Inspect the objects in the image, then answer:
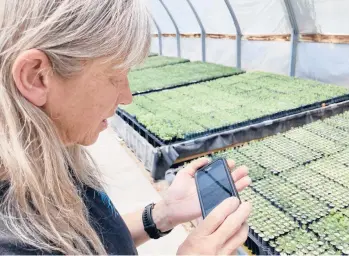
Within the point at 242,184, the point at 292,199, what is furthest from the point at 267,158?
the point at 242,184

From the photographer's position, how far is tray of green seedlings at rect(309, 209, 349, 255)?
180cm

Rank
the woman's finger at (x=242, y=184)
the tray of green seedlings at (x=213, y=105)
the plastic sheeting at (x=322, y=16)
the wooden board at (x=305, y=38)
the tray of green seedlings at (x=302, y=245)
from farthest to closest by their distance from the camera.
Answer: the wooden board at (x=305, y=38), the plastic sheeting at (x=322, y=16), the tray of green seedlings at (x=213, y=105), the tray of green seedlings at (x=302, y=245), the woman's finger at (x=242, y=184)

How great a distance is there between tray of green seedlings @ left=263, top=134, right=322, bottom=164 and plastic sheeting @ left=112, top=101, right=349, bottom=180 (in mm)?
421

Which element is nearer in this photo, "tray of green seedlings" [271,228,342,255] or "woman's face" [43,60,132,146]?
"woman's face" [43,60,132,146]

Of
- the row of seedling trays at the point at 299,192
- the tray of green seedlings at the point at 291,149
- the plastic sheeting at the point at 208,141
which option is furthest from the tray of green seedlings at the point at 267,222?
the plastic sheeting at the point at 208,141

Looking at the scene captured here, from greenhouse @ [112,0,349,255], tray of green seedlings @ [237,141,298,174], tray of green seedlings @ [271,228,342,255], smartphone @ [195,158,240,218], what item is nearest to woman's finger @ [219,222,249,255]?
smartphone @ [195,158,240,218]

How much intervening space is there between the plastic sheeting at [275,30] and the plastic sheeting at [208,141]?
1182 millimetres

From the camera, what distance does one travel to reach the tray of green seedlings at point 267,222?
1.93 m

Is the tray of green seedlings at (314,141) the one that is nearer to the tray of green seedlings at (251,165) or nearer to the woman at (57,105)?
the tray of green seedlings at (251,165)

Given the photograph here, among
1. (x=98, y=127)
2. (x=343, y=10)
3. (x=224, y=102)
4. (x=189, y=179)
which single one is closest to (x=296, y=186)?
(x=189, y=179)

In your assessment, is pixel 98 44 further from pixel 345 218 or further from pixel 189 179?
pixel 345 218

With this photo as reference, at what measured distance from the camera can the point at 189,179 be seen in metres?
1.22

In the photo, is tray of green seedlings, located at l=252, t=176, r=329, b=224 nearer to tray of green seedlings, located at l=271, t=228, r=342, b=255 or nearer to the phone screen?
tray of green seedlings, located at l=271, t=228, r=342, b=255

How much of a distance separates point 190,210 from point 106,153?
334 cm
